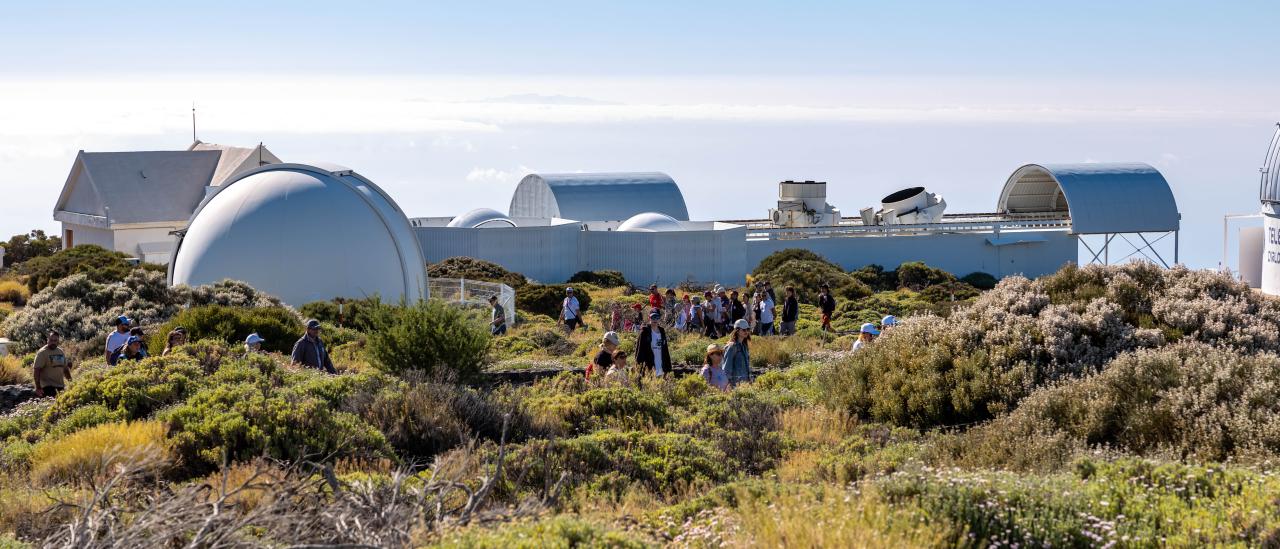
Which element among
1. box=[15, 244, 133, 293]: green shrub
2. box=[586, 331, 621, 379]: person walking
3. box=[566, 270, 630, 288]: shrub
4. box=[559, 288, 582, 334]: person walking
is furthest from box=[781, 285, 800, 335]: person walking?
box=[566, 270, 630, 288]: shrub

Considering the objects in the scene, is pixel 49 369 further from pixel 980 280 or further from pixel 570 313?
pixel 980 280

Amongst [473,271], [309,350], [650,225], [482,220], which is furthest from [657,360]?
[482,220]

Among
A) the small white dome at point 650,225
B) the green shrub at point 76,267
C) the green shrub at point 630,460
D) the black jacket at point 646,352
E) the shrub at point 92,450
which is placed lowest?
the green shrub at point 630,460

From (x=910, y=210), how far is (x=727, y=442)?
122ft

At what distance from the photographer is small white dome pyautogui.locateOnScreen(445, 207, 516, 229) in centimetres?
3675

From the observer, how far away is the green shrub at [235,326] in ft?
50.2

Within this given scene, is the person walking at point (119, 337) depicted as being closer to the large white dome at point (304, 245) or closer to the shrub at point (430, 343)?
the shrub at point (430, 343)

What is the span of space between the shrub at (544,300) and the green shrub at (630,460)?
17.7m

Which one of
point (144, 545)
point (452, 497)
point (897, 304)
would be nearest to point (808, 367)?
point (452, 497)

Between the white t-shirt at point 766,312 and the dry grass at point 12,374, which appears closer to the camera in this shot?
the dry grass at point 12,374

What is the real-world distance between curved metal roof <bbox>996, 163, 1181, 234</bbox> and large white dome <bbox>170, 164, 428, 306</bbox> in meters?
26.2

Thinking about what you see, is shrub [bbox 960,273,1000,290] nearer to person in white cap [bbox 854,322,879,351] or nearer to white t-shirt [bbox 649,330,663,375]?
person in white cap [bbox 854,322,879,351]

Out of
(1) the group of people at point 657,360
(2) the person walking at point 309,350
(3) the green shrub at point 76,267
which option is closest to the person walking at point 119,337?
(2) the person walking at point 309,350

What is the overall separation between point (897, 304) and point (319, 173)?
43.0 feet
